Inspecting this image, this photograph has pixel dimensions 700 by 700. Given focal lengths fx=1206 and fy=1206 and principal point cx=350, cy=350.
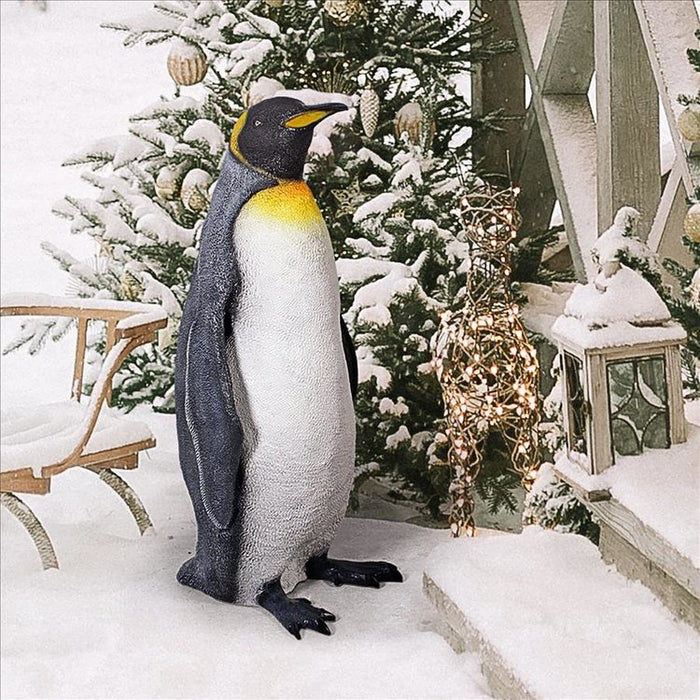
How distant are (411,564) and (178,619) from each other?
1.38ft

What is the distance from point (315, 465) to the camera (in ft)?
5.82

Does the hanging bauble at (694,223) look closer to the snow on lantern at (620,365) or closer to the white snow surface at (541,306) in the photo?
the snow on lantern at (620,365)

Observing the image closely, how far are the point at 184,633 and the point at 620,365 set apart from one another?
74 centimetres

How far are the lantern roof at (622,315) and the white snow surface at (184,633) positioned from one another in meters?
0.48

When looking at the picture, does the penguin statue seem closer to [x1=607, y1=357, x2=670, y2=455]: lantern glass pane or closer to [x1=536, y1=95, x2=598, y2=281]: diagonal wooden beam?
[x1=607, y1=357, x2=670, y2=455]: lantern glass pane

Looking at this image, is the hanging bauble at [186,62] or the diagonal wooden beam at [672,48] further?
the hanging bauble at [186,62]

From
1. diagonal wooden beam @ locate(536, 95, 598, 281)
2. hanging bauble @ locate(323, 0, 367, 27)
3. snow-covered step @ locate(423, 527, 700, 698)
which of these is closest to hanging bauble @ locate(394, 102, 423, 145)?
hanging bauble @ locate(323, 0, 367, 27)

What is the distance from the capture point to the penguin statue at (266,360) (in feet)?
5.68

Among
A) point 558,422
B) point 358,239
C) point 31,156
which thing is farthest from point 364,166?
point 31,156

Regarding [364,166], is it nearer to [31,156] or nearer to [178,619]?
[178,619]

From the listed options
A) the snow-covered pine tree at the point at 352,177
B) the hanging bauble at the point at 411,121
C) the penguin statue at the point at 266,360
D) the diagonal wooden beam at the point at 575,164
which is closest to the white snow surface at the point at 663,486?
the penguin statue at the point at 266,360

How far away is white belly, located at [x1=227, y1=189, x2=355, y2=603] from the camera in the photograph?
1.74m

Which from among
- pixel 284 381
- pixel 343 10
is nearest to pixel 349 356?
pixel 284 381

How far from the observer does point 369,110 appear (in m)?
2.58
